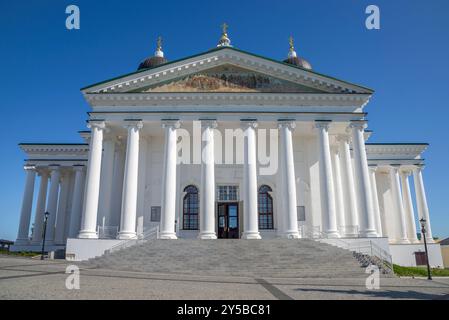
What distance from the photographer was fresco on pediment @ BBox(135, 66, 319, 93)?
1025 inches

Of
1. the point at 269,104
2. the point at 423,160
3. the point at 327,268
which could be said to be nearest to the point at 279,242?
the point at 327,268

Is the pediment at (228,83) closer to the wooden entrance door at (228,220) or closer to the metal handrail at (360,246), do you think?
the wooden entrance door at (228,220)

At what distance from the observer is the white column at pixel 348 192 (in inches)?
1049

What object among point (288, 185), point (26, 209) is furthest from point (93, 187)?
point (26, 209)

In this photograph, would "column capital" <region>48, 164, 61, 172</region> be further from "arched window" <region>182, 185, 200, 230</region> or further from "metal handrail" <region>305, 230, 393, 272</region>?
"metal handrail" <region>305, 230, 393, 272</region>

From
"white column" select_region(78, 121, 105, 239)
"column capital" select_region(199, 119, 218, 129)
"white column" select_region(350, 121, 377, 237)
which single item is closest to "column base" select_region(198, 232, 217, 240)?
"white column" select_region(78, 121, 105, 239)

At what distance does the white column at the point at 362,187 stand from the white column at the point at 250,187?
288 inches

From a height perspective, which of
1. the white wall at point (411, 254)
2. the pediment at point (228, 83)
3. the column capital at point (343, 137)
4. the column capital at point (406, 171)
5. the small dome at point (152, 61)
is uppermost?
the small dome at point (152, 61)

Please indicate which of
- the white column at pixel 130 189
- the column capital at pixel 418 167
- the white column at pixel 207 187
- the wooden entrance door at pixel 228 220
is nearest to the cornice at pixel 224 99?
the white column at pixel 207 187

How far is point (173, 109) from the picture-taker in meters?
25.9

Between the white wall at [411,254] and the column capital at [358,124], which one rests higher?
the column capital at [358,124]

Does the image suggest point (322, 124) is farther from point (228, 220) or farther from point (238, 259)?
point (238, 259)

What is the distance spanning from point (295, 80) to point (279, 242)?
1227 centimetres
